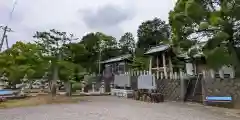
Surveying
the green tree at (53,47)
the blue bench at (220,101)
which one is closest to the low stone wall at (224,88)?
the blue bench at (220,101)

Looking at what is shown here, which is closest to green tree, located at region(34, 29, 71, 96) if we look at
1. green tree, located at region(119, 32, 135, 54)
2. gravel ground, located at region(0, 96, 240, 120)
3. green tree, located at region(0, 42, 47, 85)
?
green tree, located at region(0, 42, 47, 85)

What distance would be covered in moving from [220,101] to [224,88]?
68 centimetres

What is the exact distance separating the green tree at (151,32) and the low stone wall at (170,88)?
645 inches

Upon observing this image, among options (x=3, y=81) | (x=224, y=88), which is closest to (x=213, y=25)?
(x=224, y=88)

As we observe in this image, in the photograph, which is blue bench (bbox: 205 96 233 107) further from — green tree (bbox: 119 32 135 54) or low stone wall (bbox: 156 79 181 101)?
green tree (bbox: 119 32 135 54)

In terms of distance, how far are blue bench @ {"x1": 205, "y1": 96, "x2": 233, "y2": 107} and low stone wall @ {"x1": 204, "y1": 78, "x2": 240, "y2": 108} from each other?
0.68 ft

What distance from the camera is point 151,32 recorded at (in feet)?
109

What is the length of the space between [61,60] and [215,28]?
34.0 feet

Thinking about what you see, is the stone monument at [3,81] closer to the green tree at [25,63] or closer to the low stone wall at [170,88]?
the green tree at [25,63]

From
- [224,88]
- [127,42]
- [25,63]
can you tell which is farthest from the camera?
[127,42]

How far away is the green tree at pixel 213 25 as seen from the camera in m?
9.21

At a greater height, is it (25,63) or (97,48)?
(97,48)

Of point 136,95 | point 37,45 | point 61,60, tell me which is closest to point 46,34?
point 37,45

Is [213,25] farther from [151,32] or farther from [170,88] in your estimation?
[151,32]
